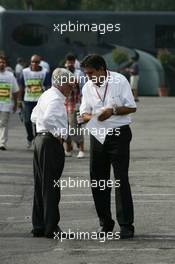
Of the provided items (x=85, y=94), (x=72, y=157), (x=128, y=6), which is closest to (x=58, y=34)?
(x=128, y=6)

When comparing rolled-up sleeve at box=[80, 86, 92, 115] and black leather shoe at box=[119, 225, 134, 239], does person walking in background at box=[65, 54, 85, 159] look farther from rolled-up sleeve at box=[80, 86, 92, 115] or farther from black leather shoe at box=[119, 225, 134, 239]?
black leather shoe at box=[119, 225, 134, 239]

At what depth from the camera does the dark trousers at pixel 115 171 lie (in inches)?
435

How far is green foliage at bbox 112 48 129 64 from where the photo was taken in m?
46.5

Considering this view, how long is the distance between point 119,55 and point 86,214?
34.2 meters

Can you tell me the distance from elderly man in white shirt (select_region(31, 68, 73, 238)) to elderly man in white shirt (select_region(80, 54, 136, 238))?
0.27 metres

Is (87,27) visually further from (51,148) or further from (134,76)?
(51,148)

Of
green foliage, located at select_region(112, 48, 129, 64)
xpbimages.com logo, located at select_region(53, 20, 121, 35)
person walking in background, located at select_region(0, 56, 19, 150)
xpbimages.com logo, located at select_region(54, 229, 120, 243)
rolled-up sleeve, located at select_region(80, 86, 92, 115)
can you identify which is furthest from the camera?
green foliage, located at select_region(112, 48, 129, 64)

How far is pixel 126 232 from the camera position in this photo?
36.1 feet

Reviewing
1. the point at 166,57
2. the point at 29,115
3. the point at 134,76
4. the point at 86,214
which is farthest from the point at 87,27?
the point at 86,214

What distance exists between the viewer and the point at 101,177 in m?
11.2

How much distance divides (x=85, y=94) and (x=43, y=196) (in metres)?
1.17

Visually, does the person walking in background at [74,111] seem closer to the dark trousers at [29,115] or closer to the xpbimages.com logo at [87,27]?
the dark trousers at [29,115]

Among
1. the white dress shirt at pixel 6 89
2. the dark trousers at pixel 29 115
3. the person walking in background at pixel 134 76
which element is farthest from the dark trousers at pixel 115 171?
the person walking in background at pixel 134 76

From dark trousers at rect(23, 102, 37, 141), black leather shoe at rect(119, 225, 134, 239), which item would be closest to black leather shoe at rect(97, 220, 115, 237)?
black leather shoe at rect(119, 225, 134, 239)
